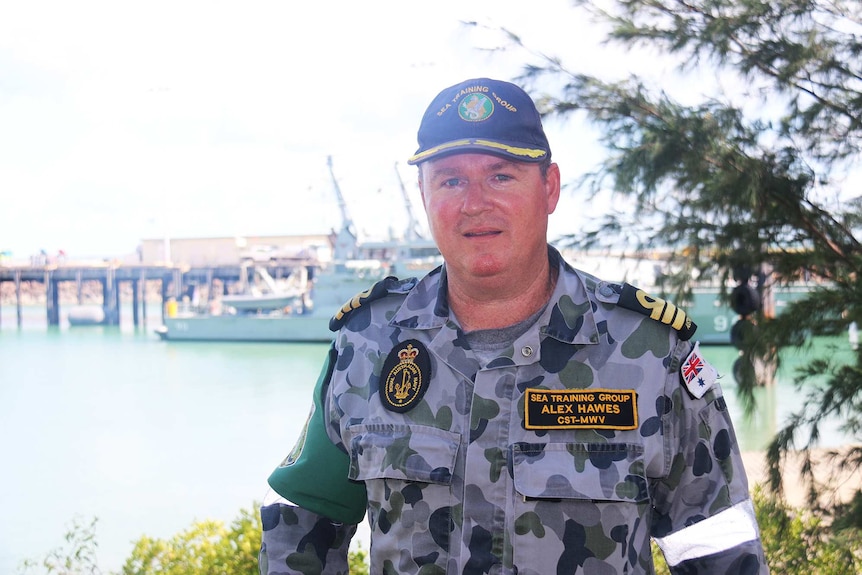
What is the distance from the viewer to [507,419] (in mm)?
1392

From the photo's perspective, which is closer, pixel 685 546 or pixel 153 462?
pixel 685 546

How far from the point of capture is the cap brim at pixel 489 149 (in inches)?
54.3

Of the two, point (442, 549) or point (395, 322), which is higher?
point (395, 322)

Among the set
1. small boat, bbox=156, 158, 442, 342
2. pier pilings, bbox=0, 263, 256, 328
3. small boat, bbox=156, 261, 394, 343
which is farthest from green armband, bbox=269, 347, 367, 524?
pier pilings, bbox=0, 263, 256, 328

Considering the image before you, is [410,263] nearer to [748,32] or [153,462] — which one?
[153,462]

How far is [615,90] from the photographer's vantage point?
340 centimetres

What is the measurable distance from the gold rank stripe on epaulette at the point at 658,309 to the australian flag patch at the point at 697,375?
57 millimetres

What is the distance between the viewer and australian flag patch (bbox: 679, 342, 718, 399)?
4.33 ft

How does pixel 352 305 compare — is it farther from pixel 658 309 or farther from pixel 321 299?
pixel 321 299

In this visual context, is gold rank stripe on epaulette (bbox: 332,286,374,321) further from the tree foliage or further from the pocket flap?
the tree foliage

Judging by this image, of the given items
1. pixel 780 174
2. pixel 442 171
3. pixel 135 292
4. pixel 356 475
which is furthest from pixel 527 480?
pixel 135 292

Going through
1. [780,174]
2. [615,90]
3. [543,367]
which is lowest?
[543,367]

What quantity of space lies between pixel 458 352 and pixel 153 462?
12.2 m

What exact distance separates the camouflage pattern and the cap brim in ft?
0.84
